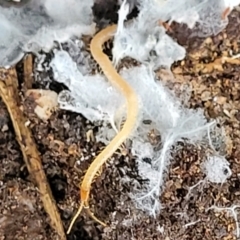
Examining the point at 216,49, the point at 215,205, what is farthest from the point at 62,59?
the point at 215,205

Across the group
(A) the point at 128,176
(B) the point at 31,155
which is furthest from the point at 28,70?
(A) the point at 128,176

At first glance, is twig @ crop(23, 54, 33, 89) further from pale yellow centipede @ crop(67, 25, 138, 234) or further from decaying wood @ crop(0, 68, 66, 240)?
pale yellow centipede @ crop(67, 25, 138, 234)

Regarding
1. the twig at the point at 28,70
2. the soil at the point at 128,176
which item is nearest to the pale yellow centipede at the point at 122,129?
the soil at the point at 128,176

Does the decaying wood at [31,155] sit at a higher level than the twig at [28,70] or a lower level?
lower

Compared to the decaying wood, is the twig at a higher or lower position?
higher

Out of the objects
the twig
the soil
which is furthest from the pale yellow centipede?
the twig

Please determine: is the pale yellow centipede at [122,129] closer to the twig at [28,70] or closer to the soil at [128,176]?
the soil at [128,176]

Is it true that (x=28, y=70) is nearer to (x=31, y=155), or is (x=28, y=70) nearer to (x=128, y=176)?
(x=31, y=155)

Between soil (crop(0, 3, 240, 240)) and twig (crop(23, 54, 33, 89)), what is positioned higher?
twig (crop(23, 54, 33, 89))
